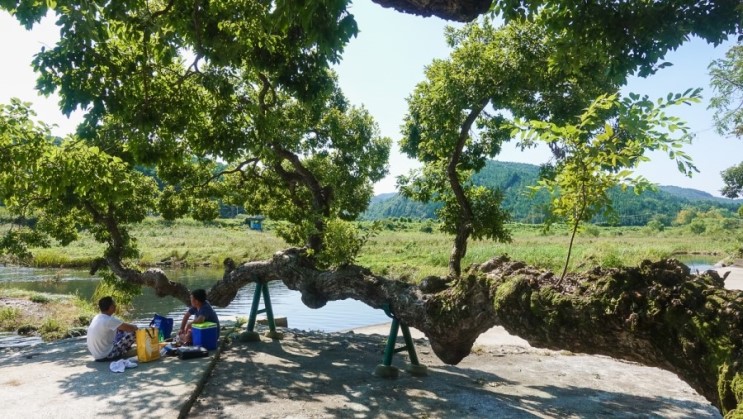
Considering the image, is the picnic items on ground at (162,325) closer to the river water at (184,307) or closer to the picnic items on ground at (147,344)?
the picnic items on ground at (147,344)

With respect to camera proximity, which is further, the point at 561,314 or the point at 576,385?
the point at 576,385

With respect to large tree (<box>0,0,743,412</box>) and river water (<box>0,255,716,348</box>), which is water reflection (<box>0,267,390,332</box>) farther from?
large tree (<box>0,0,743,412</box>)

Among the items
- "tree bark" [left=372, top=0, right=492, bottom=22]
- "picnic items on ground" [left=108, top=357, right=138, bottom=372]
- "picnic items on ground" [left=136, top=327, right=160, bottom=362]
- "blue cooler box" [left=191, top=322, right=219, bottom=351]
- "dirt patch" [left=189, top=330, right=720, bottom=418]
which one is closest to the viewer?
"tree bark" [left=372, top=0, right=492, bottom=22]

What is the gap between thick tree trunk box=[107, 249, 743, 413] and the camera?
12.9 ft

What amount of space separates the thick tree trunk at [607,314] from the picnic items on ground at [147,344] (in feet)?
12.5

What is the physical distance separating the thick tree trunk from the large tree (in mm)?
13

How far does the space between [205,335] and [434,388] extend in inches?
160

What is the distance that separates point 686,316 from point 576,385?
4.48 m

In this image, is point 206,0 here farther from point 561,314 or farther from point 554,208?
point 561,314

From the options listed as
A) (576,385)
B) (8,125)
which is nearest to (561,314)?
(576,385)

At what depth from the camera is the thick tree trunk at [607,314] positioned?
3.93 meters

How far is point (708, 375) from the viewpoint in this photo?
394 centimetres

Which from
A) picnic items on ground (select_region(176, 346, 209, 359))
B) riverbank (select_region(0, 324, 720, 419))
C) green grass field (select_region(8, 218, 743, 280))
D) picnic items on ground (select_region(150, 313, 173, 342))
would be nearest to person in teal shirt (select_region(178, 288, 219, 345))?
picnic items on ground (select_region(150, 313, 173, 342))

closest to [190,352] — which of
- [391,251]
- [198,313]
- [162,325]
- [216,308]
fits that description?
[198,313]
